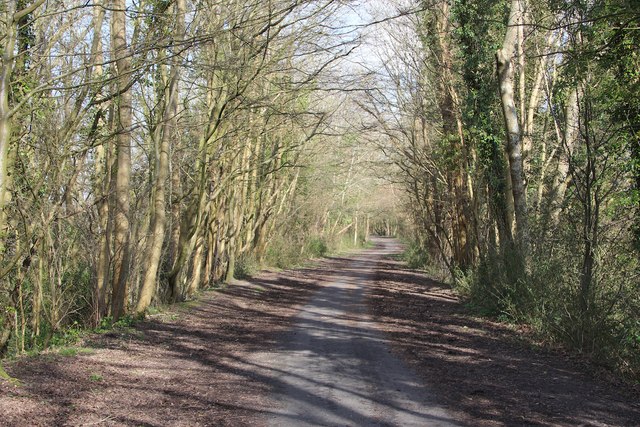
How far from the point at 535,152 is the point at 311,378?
51.3 ft

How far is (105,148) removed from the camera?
15609 millimetres

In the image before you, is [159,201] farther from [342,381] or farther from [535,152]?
[535,152]

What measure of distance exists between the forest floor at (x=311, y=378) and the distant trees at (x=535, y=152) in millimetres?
891

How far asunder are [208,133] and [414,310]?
6880 mm

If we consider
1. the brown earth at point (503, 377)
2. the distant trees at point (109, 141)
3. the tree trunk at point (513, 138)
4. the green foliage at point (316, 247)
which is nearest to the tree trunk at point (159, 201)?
the distant trees at point (109, 141)

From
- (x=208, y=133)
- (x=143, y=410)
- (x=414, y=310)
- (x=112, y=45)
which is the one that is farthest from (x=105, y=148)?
(x=143, y=410)

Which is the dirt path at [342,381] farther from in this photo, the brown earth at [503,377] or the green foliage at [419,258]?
the green foliage at [419,258]

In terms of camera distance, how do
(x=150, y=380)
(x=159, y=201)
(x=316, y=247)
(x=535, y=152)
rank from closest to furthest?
(x=150, y=380) → (x=159, y=201) → (x=535, y=152) → (x=316, y=247)

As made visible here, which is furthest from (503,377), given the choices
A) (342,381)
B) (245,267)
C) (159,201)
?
(245,267)

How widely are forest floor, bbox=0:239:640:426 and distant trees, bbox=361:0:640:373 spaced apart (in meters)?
0.89

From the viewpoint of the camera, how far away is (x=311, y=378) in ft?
26.9

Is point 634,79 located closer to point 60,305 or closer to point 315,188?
point 60,305

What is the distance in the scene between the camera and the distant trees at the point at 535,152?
1016 centimetres

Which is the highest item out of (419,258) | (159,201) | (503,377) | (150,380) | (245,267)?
(159,201)
